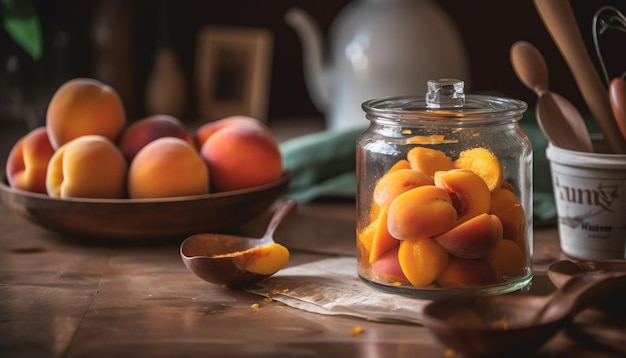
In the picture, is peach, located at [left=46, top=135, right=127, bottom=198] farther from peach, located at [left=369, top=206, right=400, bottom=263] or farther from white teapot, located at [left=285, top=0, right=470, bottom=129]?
white teapot, located at [left=285, top=0, right=470, bottom=129]

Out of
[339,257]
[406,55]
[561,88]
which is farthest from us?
[561,88]

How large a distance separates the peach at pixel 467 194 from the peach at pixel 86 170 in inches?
15.1

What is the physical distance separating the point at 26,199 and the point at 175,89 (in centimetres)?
83

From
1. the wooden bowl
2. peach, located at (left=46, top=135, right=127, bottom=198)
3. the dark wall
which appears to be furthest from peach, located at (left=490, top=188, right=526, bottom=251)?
the dark wall

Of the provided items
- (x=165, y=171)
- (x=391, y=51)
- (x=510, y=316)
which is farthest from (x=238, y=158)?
(x=391, y=51)

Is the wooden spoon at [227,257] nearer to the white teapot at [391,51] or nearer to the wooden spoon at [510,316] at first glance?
the wooden spoon at [510,316]

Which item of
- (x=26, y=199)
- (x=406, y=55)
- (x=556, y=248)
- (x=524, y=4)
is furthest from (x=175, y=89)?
(x=556, y=248)

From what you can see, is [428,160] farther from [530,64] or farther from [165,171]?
[165,171]

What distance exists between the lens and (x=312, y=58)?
1.60 meters

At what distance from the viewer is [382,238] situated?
2.49ft

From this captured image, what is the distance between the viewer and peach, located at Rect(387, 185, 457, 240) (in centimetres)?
71

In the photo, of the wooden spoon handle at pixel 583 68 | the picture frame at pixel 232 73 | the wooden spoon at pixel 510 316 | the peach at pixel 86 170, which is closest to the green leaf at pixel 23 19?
the peach at pixel 86 170

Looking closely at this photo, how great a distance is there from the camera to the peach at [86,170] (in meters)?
0.94

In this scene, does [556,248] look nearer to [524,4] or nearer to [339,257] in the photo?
[339,257]
